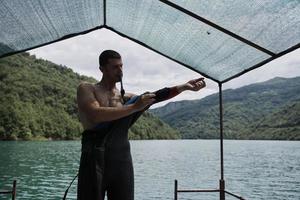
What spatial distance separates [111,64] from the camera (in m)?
2.27

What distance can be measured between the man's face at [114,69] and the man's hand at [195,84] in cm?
39

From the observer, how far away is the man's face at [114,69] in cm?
227

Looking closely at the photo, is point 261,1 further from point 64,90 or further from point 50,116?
point 64,90

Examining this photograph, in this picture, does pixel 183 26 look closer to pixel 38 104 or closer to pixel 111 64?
pixel 111 64

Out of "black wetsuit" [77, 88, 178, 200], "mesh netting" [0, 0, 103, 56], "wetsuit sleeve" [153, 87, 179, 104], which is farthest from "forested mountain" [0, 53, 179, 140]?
"wetsuit sleeve" [153, 87, 179, 104]

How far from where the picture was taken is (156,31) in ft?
13.9

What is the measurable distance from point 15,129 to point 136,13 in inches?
3759

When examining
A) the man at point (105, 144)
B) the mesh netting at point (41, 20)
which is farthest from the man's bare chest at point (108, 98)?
the mesh netting at point (41, 20)

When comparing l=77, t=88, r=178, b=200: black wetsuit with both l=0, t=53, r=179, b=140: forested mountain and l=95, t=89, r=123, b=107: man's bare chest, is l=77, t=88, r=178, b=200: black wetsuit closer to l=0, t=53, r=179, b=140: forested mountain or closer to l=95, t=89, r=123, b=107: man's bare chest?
l=95, t=89, r=123, b=107: man's bare chest

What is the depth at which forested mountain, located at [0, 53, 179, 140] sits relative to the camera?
94375 millimetres

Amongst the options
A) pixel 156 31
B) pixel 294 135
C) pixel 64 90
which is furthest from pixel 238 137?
pixel 156 31

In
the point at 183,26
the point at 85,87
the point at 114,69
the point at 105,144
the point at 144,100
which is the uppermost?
the point at 183,26

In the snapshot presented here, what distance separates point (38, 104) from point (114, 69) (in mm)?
107959

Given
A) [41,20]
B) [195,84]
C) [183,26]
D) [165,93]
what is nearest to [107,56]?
[165,93]
